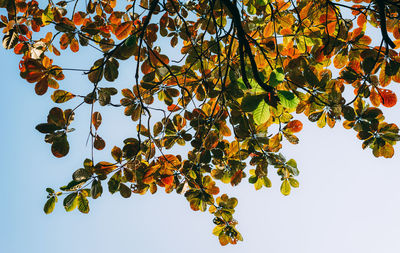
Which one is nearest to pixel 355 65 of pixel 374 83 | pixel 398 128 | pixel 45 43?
pixel 374 83

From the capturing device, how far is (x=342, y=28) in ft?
5.53

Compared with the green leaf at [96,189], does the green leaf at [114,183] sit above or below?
above

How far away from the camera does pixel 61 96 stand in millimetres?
1515

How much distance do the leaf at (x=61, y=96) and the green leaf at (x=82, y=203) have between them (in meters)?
0.60

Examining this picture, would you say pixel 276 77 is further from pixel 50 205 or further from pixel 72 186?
pixel 50 205

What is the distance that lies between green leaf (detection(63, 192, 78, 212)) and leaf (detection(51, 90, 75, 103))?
58 cm

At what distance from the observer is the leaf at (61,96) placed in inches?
59.0

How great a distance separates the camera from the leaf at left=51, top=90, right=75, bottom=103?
4.92 feet

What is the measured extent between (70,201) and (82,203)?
0.07 metres

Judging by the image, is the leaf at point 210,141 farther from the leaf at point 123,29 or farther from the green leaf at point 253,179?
the leaf at point 123,29

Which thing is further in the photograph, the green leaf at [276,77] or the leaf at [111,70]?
the leaf at [111,70]

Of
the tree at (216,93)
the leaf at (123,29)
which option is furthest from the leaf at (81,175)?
the leaf at (123,29)

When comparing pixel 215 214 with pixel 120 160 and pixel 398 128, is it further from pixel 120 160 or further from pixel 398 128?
pixel 398 128

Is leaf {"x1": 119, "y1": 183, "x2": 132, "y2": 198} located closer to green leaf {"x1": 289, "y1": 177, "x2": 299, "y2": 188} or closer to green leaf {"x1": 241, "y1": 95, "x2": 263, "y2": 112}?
green leaf {"x1": 241, "y1": 95, "x2": 263, "y2": 112}
